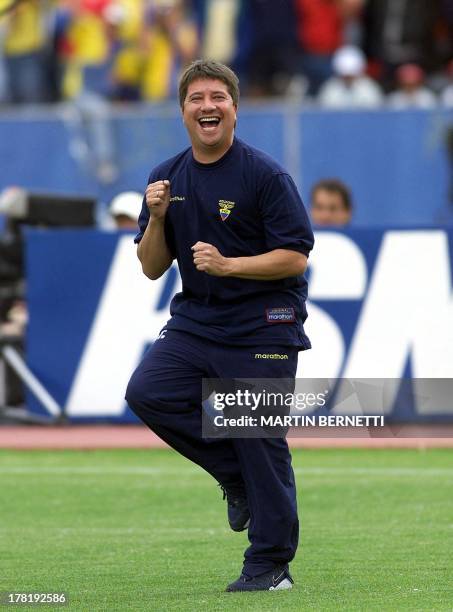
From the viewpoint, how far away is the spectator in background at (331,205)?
12.8 metres

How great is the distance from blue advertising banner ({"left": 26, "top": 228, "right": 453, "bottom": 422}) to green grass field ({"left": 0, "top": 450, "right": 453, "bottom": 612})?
3.29 ft

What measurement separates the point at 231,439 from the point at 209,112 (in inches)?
53.8

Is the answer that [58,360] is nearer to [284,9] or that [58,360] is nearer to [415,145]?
[415,145]

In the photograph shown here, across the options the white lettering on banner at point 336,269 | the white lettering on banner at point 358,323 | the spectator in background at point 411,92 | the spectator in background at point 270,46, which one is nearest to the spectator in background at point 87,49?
the spectator in background at point 270,46

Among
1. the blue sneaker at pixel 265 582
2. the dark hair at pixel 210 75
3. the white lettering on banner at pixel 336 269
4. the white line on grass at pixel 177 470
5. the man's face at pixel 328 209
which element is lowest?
the white line on grass at pixel 177 470

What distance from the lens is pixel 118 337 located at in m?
12.8

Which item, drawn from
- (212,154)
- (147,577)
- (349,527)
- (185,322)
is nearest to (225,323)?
(185,322)

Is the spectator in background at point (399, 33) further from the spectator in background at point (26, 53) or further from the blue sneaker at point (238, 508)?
the blue sneaker at point (238, 508)

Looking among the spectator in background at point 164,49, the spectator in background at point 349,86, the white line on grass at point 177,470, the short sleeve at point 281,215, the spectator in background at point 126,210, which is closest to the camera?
the short sleeve at point 281,215

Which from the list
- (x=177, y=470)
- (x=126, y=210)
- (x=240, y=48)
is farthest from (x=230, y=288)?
(x=240, y=48)

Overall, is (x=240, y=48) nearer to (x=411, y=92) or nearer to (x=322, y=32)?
(x=322, y=32)

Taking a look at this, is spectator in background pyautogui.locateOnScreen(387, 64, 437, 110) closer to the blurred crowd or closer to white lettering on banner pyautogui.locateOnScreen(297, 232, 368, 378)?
the blurred crowd

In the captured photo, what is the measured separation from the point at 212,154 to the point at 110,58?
11663mm

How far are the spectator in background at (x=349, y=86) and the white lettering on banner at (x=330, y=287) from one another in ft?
15.1
